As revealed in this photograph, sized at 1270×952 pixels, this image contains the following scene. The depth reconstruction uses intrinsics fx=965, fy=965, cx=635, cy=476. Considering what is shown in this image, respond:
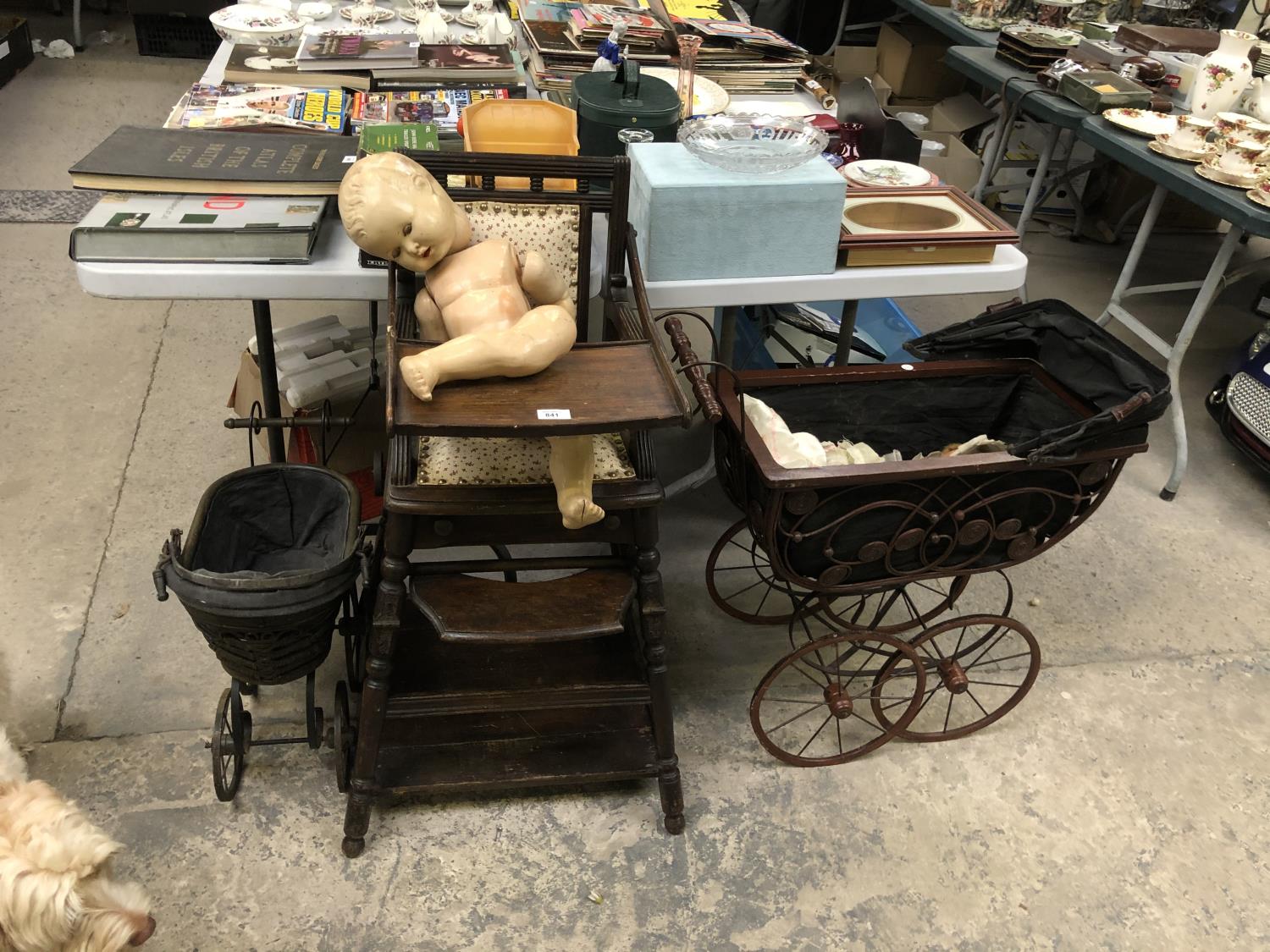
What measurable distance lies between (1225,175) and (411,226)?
7.31 ft

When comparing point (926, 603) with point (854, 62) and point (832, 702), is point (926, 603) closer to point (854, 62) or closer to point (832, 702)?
point (832, 702)

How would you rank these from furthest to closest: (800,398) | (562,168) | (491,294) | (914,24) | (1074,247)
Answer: (914,24)
(1074,247)
(800,398)
(562,168)
(491,294)

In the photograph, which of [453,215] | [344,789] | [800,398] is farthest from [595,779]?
[453,215]

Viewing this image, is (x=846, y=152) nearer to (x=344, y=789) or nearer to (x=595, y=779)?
(x=595, y=779)

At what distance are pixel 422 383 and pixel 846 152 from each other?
1.40 meters

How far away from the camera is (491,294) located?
1345 mm

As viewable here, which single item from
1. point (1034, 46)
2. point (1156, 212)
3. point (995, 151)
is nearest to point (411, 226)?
point (1156, 212)

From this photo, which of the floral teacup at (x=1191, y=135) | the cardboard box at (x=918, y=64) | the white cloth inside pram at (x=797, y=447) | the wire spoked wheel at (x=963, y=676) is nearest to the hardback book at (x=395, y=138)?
the white cloth inside pram at (x=797, y=447)

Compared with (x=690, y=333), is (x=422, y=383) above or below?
above

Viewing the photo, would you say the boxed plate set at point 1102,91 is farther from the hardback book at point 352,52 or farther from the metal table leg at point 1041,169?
the hardback book at point 352,52

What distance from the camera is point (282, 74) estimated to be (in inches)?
89.3

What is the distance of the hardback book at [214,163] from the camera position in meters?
1.67

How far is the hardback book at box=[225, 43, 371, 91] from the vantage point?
7.41ft

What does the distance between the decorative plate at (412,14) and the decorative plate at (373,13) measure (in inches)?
1.2
